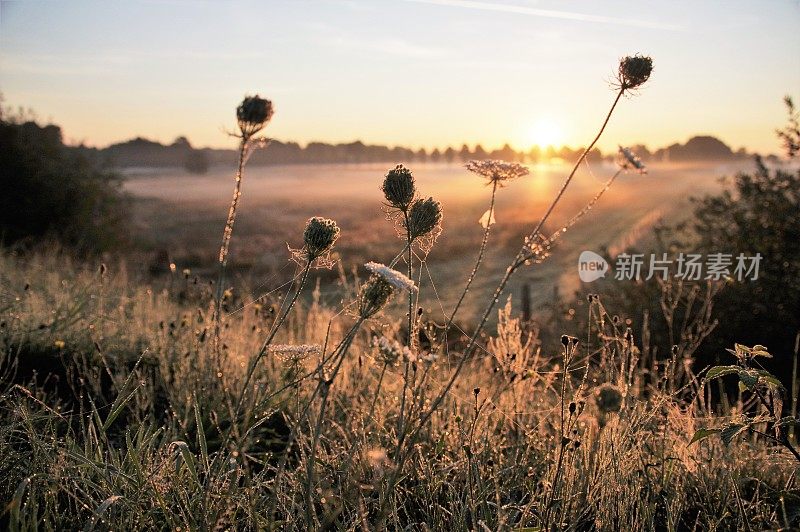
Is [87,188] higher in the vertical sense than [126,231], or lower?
higher

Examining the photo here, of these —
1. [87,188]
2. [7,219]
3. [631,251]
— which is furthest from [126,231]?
[631,251]

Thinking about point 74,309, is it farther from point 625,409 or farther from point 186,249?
point 186,249

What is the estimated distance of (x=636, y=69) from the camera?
208 centimetres

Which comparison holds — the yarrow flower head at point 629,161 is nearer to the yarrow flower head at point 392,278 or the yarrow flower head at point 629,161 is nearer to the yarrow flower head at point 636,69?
the yarrow flower head at point 636,69

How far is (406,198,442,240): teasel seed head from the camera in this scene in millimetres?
2037

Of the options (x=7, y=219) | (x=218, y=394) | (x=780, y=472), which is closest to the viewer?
(x=780, y=472)

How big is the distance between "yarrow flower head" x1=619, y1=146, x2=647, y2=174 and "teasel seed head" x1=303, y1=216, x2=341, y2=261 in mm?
1005

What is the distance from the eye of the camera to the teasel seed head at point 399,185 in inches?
78.6

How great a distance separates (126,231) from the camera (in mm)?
17828

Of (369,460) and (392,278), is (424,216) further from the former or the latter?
(369,460)

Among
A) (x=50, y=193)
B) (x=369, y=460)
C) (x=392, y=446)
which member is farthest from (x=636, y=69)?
(x=50, y=193)

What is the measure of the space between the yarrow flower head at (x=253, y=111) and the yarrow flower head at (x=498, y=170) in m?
0.73

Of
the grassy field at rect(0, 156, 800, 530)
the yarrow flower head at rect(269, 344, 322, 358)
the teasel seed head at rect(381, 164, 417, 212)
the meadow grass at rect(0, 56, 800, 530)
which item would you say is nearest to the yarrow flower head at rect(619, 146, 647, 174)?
the meadow grass at rect(0, 56, 800, 530)

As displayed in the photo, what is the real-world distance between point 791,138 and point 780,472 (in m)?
5.96
